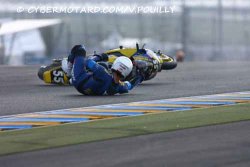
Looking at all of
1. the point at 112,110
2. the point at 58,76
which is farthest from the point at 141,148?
the point at 58,76

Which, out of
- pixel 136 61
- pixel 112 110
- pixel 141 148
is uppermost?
pixel 141 148

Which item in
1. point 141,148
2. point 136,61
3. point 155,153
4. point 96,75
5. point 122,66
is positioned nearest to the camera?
point 155,153

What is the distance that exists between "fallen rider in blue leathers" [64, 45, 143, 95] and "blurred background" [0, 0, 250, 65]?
1854cm

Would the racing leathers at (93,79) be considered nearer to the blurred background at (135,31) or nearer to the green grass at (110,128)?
the green grass at (110,128)

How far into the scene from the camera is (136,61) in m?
17.6

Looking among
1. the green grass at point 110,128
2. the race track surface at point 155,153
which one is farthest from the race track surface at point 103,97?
the race track surface at point 155,153

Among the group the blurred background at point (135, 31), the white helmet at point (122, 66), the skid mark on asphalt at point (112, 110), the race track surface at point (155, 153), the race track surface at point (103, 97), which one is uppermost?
the race track surface at point (155, 153)

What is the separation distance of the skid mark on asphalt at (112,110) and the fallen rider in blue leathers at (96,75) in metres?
1.06

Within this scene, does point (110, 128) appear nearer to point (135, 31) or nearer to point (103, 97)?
point (103, 97)

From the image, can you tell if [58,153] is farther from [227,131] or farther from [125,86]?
[125,86]

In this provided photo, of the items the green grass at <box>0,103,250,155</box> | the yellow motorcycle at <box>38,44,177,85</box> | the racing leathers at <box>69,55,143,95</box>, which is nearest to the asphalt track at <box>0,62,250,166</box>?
the racing leathers at <box>69,55,143,95</box>

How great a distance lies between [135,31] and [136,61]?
2168cm

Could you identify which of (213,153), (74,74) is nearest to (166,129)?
(213,153)

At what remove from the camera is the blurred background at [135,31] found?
35812 millimetres
